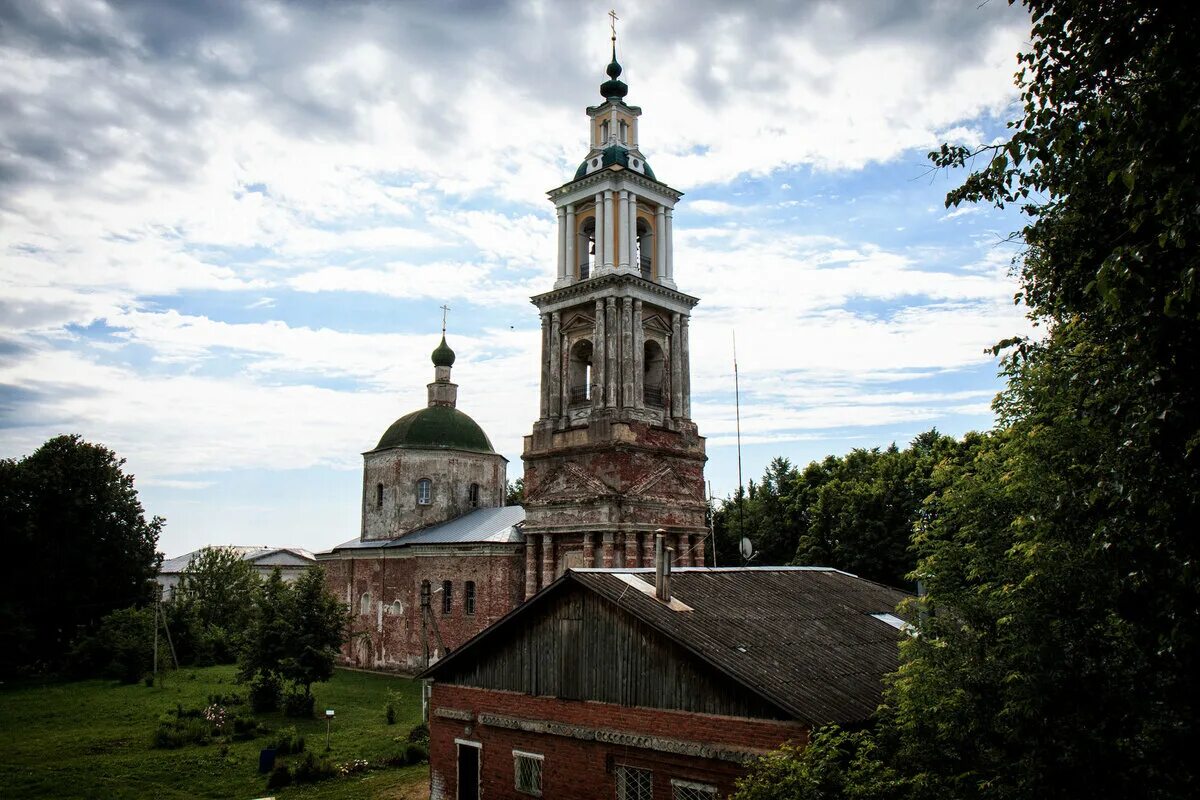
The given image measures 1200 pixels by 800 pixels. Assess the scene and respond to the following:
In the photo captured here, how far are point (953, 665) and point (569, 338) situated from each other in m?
25.1

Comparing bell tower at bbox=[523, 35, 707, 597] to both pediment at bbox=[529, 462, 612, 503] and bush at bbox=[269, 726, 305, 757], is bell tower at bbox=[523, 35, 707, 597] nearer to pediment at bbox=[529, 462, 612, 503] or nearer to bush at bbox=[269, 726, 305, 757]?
pediment at bbox=[529, 462, 612, 503]

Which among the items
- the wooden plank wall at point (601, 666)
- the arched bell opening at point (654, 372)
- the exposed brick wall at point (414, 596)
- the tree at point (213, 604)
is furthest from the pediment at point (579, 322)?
the tree at point (213, 604)

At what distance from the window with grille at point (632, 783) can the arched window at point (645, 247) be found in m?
23.6

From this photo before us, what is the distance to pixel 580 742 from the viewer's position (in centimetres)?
1521

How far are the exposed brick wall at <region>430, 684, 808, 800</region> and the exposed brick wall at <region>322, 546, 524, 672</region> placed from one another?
18.4 metres

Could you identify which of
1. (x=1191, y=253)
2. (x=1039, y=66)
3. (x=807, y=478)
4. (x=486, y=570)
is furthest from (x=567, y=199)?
(x=1191, y=253)

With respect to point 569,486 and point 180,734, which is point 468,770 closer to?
point 180,734

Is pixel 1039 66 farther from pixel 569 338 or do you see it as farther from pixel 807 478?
pixel 807 478

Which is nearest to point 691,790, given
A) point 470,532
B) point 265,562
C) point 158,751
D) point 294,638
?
point 158,751

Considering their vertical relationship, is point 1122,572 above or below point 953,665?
above

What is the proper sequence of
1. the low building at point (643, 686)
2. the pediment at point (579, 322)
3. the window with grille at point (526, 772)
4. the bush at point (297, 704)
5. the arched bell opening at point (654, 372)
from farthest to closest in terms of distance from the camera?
the arched bell opening at point (654, 372)
the pediment at point (579, 322)
the bush at point (297, 704)
the window with grille at point (526, 772)
the low building at point (643, 686)

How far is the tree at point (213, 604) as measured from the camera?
43969mm

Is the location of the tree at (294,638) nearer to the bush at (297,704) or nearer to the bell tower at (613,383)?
the bush at (297,704)

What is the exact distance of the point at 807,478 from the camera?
142 feet
